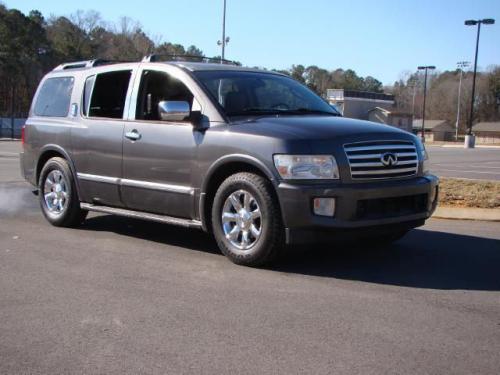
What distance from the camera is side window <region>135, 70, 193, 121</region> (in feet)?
21.0

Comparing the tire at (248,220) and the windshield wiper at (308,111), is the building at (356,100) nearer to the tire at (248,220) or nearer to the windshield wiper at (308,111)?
the windshield wiper at (308,111)

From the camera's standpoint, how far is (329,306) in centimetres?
445

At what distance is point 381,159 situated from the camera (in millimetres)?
5379

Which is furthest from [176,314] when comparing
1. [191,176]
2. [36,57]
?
[36,57]

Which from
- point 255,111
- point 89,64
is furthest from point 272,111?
point 89,64

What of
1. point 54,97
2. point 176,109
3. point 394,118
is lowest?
point 176,109

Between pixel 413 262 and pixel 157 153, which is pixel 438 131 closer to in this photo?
pixel 413 262

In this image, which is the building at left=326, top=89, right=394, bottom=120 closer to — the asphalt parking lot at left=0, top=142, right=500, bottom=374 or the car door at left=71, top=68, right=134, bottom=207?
the car door at left=71, top=68, right=134, bottom=207

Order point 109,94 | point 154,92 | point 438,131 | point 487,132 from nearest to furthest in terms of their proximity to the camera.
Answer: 1. point 154,92
2. point 109,94
3. point 487,132
4. point 438,131

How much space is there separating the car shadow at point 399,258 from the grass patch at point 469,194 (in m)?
2.27

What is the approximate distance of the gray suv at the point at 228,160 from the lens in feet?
16.9

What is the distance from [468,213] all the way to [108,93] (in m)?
5.23

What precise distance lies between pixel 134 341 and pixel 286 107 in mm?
3374

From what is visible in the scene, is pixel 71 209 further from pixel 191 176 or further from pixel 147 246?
pixel 191 176
